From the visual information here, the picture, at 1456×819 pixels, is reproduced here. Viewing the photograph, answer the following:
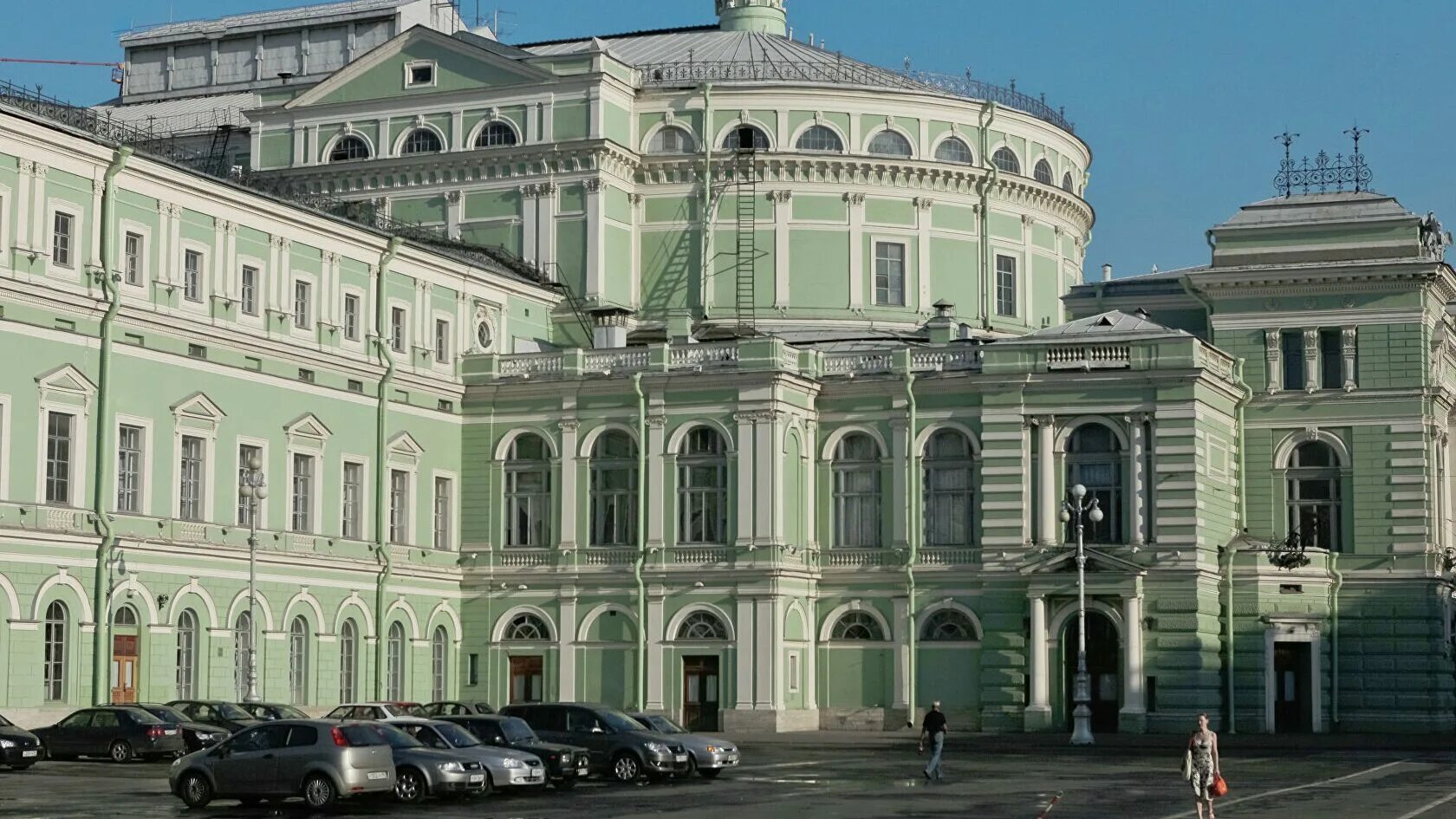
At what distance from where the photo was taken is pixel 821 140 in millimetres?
78812

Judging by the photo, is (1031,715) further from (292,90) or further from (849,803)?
(292,90)

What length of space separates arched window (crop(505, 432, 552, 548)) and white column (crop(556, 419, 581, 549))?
2.16 feet

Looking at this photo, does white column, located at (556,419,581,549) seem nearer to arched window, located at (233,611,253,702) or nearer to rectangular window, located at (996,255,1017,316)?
arched window, located at (233,611,253,702)

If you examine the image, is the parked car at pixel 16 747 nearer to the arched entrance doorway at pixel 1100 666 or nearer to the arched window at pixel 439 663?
the arched window at pixel 439 663

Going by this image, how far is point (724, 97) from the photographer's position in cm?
7856

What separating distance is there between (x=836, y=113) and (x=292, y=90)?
18960 mm

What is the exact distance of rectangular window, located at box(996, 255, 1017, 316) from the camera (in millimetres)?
80812

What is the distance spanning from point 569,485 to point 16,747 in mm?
26761

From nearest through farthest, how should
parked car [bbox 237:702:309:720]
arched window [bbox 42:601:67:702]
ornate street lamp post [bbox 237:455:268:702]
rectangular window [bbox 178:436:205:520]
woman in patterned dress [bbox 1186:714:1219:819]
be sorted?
woman in patterned dress [bbox 1186:714:1219:819], parked car [bbox 237:702:309:720], arched window [bbox 42:601:67:702], ornate street lamp post [bbox 237:455:268:702], rectangular window [bbox 178:436:205:520]

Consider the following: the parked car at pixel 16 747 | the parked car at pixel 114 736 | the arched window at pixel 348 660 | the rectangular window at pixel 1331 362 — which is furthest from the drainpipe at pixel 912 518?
the parked car at pixel 16 747

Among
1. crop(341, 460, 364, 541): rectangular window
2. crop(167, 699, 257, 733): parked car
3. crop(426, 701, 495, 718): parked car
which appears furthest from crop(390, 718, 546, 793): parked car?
crop(341, 460, 364, 541): rectangular window

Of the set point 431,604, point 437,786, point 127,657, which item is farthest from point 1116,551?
point 437,786

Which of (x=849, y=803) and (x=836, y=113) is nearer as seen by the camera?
(x=849, y=803)

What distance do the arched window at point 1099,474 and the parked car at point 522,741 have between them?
26.7 m
